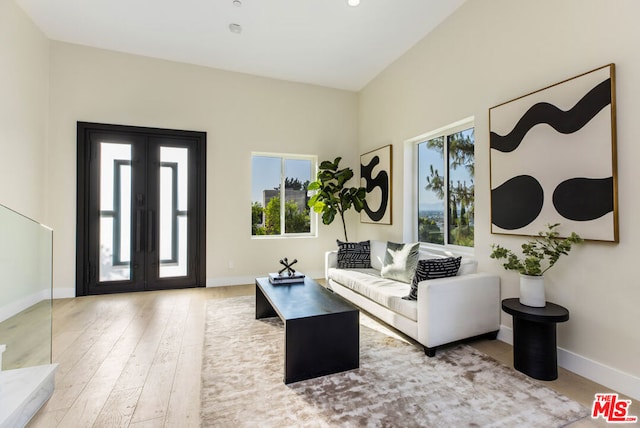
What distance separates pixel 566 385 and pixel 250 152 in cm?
487

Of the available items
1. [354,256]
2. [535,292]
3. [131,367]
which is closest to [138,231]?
[131,367]

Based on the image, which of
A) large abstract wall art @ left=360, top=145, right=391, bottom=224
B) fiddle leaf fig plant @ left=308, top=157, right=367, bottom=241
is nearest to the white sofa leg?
large abstract wall art @ left=360, top=145, right=391, bottom=224

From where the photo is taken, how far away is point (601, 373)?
2.16 meters

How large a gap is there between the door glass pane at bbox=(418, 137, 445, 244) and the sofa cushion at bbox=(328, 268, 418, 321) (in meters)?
0.97

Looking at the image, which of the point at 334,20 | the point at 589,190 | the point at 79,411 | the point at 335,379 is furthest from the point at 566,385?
the point at 334,20

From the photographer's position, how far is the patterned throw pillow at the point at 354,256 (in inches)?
172

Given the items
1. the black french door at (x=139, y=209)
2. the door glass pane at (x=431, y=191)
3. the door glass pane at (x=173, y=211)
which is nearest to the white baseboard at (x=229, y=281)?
the black french door at (x=139, y=209)

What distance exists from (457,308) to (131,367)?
2.77 meters

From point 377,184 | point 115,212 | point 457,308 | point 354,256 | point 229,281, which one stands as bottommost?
point 229,281

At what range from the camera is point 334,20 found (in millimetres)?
3729

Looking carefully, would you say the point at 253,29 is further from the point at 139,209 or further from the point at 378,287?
the point at 378,287

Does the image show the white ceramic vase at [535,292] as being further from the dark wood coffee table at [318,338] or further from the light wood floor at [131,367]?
the dark wood coffee table at [318,338]

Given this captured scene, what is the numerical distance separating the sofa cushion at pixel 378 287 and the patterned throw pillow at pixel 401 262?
0.09m

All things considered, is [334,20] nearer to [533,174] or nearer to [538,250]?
[533,174]
